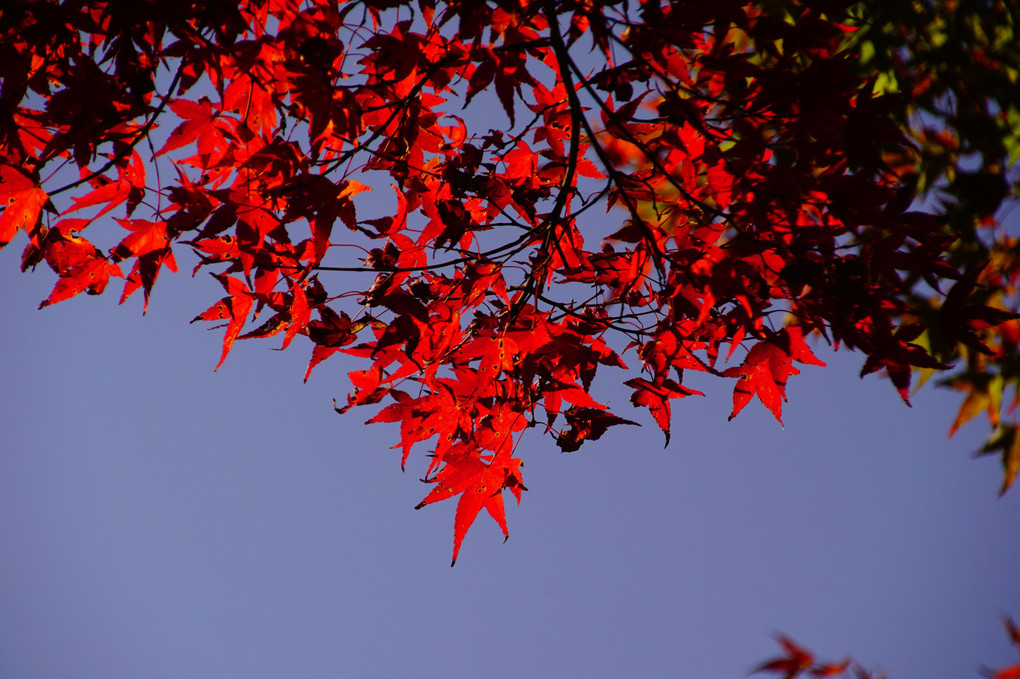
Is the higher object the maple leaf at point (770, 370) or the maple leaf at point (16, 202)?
the maple leaf at point (16, 202)

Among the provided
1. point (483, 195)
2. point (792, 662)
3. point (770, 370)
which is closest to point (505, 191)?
point (483, 195)

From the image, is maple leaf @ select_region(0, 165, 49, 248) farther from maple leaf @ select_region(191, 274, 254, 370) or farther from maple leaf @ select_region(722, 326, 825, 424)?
maple leaf @ select_region(722, 326, 825, 424)

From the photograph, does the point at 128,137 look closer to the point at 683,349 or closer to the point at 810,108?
the point at 683,349

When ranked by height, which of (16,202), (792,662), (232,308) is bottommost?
(792,662)

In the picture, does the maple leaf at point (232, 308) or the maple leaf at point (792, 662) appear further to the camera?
the maple leaf at point (792, 662)

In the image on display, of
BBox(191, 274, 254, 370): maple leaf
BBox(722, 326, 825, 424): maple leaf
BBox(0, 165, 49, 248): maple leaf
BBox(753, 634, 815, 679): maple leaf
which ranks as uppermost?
BBox(0, 165, 49, 248): maple leaf

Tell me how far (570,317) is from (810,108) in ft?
2.63

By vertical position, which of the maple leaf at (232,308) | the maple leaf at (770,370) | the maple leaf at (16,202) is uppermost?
the maple leaf at (16,202)

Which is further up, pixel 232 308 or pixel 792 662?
pixel 232 308

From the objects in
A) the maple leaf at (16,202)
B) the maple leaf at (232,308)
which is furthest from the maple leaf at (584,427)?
the maple leaf at (16,202)

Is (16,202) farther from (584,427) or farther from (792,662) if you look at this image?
(792,662)

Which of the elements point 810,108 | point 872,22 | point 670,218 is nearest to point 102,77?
point 670,218

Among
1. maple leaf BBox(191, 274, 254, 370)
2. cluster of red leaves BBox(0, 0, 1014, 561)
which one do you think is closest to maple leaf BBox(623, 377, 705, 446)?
cluster of red leaves BBox(0, 0, 1014, 561)

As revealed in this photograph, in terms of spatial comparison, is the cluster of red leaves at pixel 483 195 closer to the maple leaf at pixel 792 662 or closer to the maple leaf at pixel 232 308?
the maple leaf at pixel 232 308
